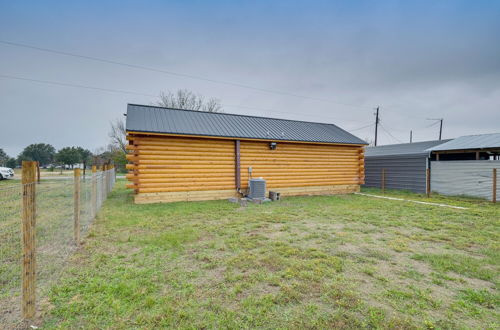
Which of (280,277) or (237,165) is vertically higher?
(237,165)

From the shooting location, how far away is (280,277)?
2811mm

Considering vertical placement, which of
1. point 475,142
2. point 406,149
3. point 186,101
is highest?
point 186,101

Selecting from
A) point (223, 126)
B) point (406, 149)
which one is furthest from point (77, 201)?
point (406, 149)

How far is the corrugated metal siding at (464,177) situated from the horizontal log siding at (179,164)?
9.97 meters

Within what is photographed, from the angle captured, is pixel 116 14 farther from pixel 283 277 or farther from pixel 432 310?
pixel 432 310

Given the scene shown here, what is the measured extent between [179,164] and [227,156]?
191 centimetres

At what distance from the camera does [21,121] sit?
765 inches

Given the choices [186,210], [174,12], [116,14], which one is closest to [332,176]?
[186,210]

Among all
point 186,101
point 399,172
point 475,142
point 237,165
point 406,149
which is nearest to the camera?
point 237,165

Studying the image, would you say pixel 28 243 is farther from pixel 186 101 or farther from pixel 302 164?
pixel 186 101

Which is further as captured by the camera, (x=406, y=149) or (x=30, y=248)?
(x=406, y=149)

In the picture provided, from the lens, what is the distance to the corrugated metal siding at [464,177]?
9.57m

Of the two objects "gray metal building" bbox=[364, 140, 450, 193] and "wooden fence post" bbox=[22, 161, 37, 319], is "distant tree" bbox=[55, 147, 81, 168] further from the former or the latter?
"wooden fence post" bbox=[22, 161, 37, 319]

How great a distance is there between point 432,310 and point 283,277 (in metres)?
1.45
